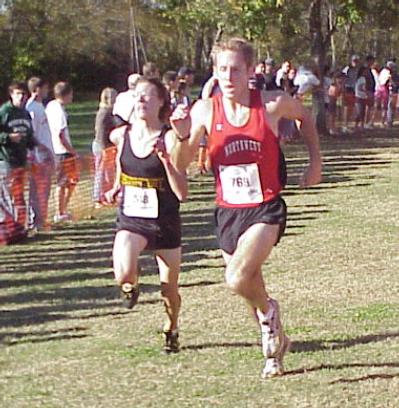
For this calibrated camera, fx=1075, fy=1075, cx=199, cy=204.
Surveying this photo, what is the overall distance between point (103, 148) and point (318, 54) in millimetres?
14460

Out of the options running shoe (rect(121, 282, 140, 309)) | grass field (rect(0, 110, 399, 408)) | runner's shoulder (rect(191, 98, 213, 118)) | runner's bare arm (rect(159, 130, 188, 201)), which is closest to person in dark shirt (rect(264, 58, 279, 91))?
grass field (rect(0, 110, 399, 408))

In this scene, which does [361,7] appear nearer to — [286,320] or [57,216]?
[57,216]

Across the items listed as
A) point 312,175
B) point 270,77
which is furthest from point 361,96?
point 312,175

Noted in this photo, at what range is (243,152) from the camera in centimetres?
620

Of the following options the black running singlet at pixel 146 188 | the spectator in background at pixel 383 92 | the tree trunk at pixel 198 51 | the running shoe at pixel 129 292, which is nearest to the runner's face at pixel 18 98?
the black running singlet at pixel 146 188

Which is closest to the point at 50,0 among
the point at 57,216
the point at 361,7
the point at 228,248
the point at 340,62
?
the point at 340,62

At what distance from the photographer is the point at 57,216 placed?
542 inches

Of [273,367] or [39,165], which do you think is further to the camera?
[39,165]

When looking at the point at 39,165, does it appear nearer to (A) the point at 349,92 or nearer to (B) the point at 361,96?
(B) the point at 361,96

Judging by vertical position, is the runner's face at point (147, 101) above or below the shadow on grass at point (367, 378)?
above

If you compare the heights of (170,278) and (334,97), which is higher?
(170,278)

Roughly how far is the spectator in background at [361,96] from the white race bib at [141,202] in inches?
855

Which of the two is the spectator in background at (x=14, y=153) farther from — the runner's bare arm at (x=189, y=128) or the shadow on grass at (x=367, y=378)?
the shadow on grass at (x=367, y=378)

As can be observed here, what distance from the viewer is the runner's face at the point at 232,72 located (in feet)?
20.3
